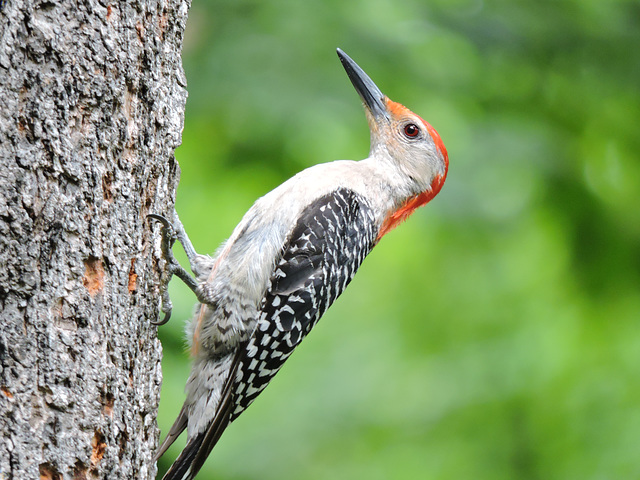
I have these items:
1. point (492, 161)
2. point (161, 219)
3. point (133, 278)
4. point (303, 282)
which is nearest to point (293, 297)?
point (303, 282)

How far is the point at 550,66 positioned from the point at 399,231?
3.17m

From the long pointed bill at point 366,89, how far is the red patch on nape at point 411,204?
0.63m

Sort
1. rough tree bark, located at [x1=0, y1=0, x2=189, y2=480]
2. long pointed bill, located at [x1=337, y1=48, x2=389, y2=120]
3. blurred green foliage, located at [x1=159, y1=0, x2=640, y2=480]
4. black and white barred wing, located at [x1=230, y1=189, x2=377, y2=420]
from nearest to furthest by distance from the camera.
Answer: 1. rough tree bark, located at [x1=0, y1=0, x2=189, y2=480]
2. black and white barred wing, located at [x1=230, y1=189, x2=377, y2=420]
3. long pointed bill, located at [x1=337, y1=48, x2=389, y2=120]
4. blurred green foliage, located at [x1=159, y1=0, x2=640, y2=480]

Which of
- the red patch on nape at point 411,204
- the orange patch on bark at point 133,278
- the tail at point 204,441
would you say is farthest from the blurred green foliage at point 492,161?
the orange patch on bark at point 133,278

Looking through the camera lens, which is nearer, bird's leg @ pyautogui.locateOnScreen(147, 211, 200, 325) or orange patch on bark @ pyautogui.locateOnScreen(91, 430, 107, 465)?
orange patch on bark @ pyautogui.locateOnScreen(91, 430, 107, 465)

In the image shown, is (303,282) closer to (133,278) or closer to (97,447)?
(133,278)

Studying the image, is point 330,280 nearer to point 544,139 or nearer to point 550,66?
point 544,139

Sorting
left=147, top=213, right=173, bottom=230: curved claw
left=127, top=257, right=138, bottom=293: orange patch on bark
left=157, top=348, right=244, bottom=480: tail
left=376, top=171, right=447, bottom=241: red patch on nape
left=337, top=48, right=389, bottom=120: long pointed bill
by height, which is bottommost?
left=157, top=348, right=244, bottom=480: tail

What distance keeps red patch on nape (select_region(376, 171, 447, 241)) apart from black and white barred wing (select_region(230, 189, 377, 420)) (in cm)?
49

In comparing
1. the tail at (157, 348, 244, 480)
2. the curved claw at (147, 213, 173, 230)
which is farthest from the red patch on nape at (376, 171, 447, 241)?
the curved claw at (147, 213, 173, 230)

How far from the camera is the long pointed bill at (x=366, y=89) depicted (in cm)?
488

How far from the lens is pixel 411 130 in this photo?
5.20m

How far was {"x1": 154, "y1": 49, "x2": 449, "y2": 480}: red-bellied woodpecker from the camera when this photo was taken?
3957mm

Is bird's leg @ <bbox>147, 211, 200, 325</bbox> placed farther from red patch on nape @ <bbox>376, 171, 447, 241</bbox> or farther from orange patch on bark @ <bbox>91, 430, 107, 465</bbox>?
red patch on nape @ <bbox>376, 171, 447, 241</bbox>
